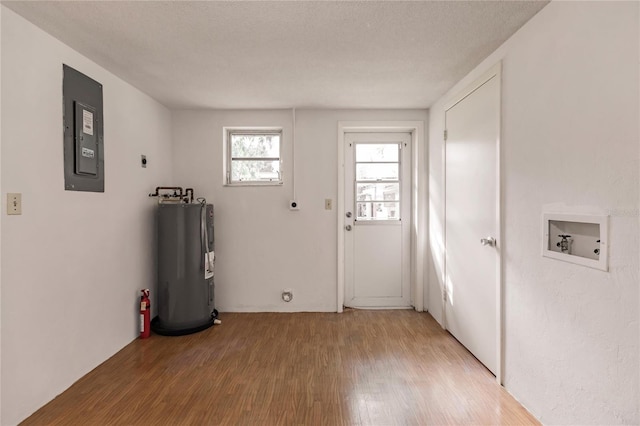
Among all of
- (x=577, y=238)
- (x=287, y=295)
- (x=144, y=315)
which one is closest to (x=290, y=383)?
(x=287, y=295)

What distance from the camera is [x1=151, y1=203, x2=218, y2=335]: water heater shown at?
3.10 metres

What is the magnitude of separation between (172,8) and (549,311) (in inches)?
104

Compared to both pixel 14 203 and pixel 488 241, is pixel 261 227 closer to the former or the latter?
pixel 14 203

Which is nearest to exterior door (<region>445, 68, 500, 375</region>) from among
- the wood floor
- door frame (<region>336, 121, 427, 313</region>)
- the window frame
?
the wood floor

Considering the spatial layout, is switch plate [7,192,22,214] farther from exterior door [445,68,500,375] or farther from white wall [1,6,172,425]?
exterior door [445,68,500,375]

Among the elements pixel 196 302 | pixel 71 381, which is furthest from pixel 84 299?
pixel 196 302

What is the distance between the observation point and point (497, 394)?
2092 millimetres

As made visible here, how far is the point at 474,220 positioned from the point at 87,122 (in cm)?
299

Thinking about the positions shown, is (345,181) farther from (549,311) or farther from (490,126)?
(549,311)

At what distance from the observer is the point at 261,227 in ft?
12.2

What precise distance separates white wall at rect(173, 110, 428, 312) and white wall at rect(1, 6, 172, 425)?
2.76 ft

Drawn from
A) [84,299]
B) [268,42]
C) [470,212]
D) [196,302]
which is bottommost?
[196,302]

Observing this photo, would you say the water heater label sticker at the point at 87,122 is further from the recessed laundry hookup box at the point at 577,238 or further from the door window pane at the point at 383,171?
the recessed laundry hookup box at the point at 577,238

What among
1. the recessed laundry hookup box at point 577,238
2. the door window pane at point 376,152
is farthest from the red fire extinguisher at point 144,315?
the recessed laundry hookup box at point 577,238
